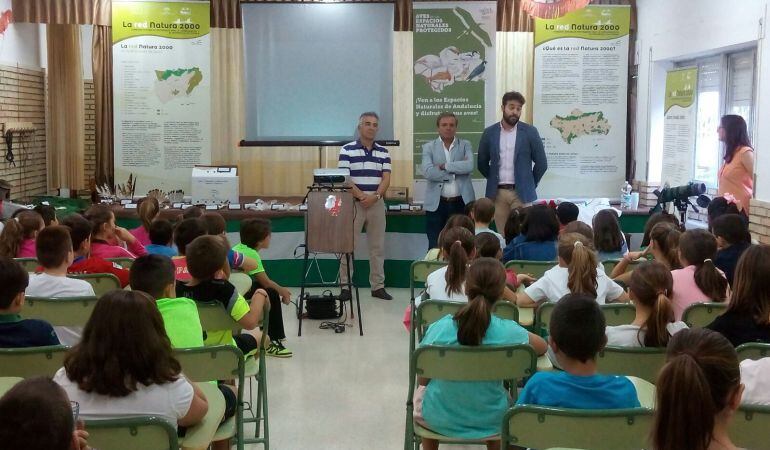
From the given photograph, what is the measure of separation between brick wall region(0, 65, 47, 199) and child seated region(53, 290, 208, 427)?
6853 mm

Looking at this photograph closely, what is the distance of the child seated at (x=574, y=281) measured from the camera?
164 inches

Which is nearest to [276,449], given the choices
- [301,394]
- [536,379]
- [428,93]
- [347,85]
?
[301,394]

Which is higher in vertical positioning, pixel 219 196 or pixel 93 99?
pixel 93 99

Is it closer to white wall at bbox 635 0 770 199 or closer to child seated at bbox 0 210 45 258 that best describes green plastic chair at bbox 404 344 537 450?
child seated at bbox 0 210 45 258

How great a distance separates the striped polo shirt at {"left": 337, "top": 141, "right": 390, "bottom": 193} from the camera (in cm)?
777

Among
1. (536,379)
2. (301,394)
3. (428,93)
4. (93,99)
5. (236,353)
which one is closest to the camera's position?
(536,379)

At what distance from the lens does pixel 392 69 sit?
9336 millimetres

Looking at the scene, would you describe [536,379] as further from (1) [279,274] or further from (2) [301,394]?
(1) [279,274]

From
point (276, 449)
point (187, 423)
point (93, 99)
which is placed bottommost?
point (276, 449)

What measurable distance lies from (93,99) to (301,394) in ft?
21.3

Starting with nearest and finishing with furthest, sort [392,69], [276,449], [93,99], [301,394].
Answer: [276,449] → [301,394] → [392,69] → [93,99]

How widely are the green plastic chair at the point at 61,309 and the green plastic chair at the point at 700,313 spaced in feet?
8.14

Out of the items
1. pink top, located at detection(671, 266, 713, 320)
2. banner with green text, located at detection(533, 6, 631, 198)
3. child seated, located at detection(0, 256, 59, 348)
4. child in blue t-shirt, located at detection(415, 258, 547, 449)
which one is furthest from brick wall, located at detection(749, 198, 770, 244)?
child seated, located at detection(0, 256, 59, 348)

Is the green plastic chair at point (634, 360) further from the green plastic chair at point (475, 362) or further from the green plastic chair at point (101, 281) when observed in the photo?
the green plastic chair at point (101, 281)
